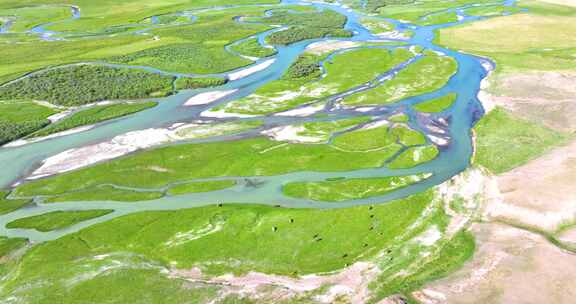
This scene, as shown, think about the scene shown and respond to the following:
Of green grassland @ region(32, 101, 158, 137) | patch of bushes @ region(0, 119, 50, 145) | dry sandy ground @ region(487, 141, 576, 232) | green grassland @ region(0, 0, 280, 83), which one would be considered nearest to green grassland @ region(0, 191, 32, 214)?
patch of bushes @ region(0, 119, 50, 145)

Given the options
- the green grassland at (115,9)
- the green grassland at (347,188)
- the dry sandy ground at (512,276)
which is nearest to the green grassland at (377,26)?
the green grassland at (115,9)

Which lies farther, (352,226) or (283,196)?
(283,196)

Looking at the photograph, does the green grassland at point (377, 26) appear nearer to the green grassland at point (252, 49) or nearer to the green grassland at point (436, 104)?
the green grassland at point (252, 49)

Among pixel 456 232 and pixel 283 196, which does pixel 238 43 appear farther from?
pixel 456 232

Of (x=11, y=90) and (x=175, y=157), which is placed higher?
(x=11, y=90)

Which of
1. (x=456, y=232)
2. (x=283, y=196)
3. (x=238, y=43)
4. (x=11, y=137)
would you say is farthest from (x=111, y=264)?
(x=238, y=43)

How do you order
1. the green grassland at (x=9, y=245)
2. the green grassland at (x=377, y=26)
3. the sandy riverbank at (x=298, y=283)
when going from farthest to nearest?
the green grassland at (x=377, y=26) → the green grassland at (x=9, y=245) → the sandy riverbank at (x=298, y=283)

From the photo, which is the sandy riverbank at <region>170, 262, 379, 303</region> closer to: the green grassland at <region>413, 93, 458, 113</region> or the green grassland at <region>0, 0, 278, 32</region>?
the green grassland at <region>413, 93, 458, 113</region>
